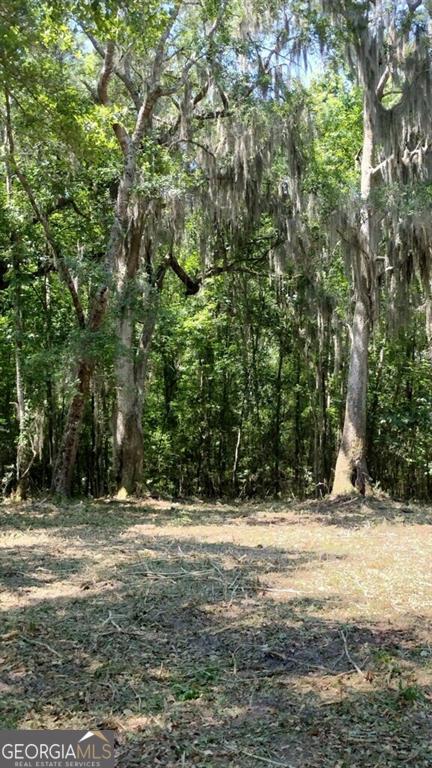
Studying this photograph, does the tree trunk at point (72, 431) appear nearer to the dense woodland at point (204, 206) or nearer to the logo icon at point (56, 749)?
the dense woodland at point (204, 206)

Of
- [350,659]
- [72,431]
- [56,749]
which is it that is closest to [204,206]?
[72,431]

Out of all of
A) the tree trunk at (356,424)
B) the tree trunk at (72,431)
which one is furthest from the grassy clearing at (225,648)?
the tree trunk at (356,424)

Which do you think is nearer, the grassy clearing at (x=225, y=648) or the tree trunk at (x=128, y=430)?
the grassy clearing at (x=225, y=648)

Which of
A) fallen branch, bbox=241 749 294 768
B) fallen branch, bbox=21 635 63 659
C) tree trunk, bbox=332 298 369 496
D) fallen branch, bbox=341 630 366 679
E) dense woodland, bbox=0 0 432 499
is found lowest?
fallen branch, bbox=241 749 294 768

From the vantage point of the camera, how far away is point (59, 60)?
9.38 metres

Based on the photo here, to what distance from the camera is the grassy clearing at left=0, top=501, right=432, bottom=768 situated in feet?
8.79

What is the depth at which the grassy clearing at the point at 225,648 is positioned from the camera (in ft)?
8.79

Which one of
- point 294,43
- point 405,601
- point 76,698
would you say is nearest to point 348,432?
point 405,601

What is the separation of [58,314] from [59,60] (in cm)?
473

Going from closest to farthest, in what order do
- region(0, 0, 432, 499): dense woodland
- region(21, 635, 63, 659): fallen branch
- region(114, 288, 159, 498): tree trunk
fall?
region(21, 635, 63, 659): fallen branch < region(0, 0, 432, 499): dense woodland < region(114, 288, 159, 498): tree trunk

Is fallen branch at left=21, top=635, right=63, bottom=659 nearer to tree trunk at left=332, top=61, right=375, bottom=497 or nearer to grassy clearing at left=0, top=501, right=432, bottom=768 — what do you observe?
grassy clearing at left=0, top=501, right=432, bottom=768

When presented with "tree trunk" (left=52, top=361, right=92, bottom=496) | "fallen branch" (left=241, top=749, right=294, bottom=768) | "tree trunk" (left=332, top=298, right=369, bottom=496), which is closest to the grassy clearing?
"fallen branch" (left=241, top=749, right=294, bottom=768)

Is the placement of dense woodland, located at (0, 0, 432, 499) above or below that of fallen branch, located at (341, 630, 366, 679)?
above

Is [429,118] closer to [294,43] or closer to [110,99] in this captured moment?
[294,43]
